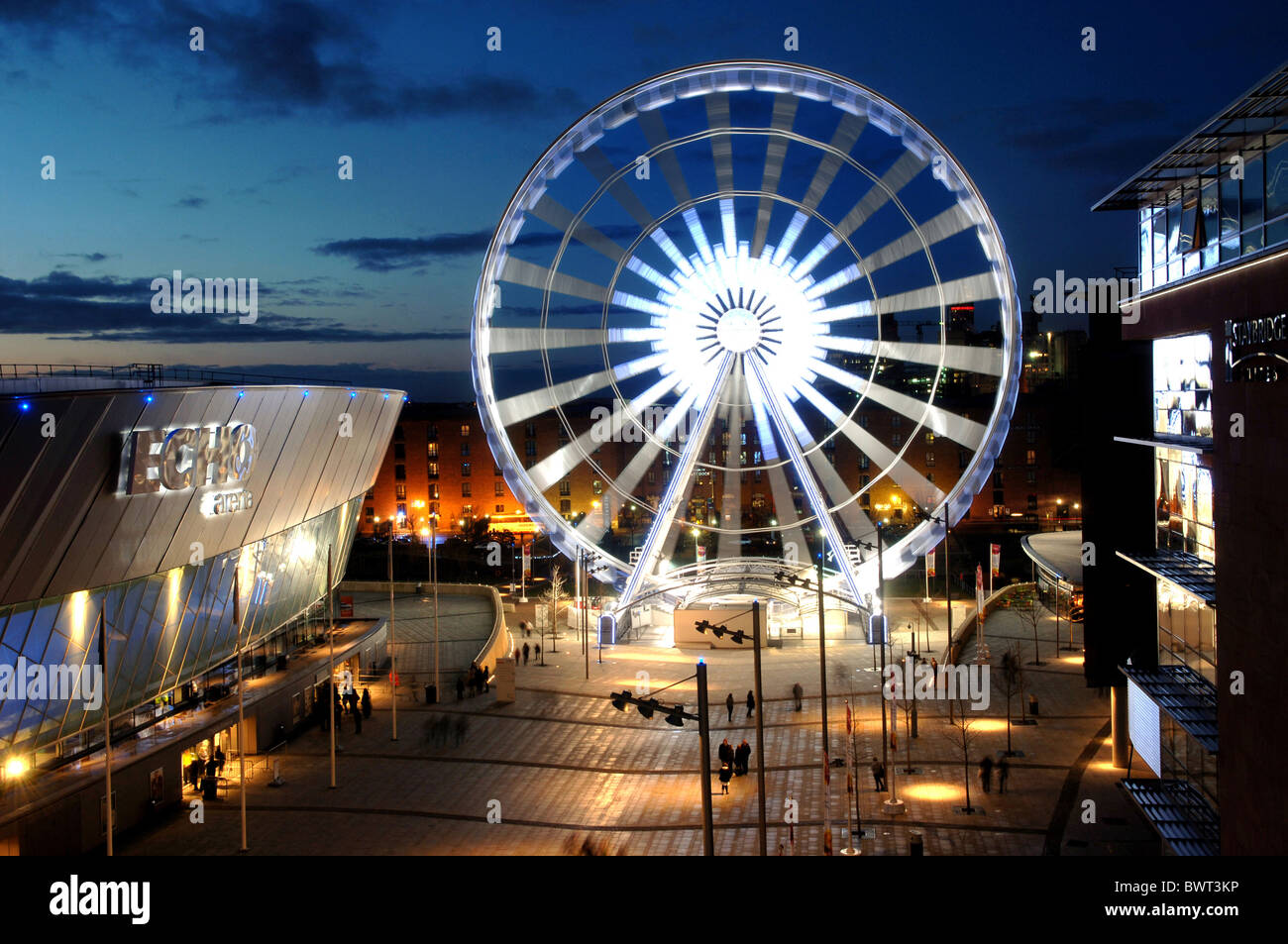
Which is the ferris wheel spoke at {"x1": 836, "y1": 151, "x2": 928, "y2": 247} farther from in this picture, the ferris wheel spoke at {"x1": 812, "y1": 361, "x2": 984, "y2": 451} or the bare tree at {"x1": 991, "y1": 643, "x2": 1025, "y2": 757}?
the bare tree at {"x1": 991, "y1": 643, "x2": 1025, "y2": 757}

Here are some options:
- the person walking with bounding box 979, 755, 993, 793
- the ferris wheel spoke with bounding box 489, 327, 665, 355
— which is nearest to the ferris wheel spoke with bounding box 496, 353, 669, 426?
the ferris wheel spoke with bounding box 489, 327, 665, 355

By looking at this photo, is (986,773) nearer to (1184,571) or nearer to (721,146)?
(1184,571)

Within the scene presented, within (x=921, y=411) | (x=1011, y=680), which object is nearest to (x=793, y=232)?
(x=921, y=411)

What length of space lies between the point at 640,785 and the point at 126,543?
12200 mm

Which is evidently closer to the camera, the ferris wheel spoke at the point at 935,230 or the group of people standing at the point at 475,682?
the ferris wheel spoke at the point at 935,230

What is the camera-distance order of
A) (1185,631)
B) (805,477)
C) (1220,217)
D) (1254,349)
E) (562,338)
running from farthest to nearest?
(805,477) < (562,338) < (1185,631) < (1220,217) < (1254,349)

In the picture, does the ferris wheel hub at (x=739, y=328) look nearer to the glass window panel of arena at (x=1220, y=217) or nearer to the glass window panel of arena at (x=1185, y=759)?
the glass window panel of arena at (x=1220, y=217)

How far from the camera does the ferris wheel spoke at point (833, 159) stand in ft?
98.7

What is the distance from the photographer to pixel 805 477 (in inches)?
1387

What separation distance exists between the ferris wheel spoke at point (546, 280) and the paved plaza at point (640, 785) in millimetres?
12334

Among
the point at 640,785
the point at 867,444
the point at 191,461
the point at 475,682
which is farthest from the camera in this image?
the point at 867,444

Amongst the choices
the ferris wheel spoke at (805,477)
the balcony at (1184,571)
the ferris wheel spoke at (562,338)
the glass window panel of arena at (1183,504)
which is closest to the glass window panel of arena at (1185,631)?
the balcony at (1184,571)
